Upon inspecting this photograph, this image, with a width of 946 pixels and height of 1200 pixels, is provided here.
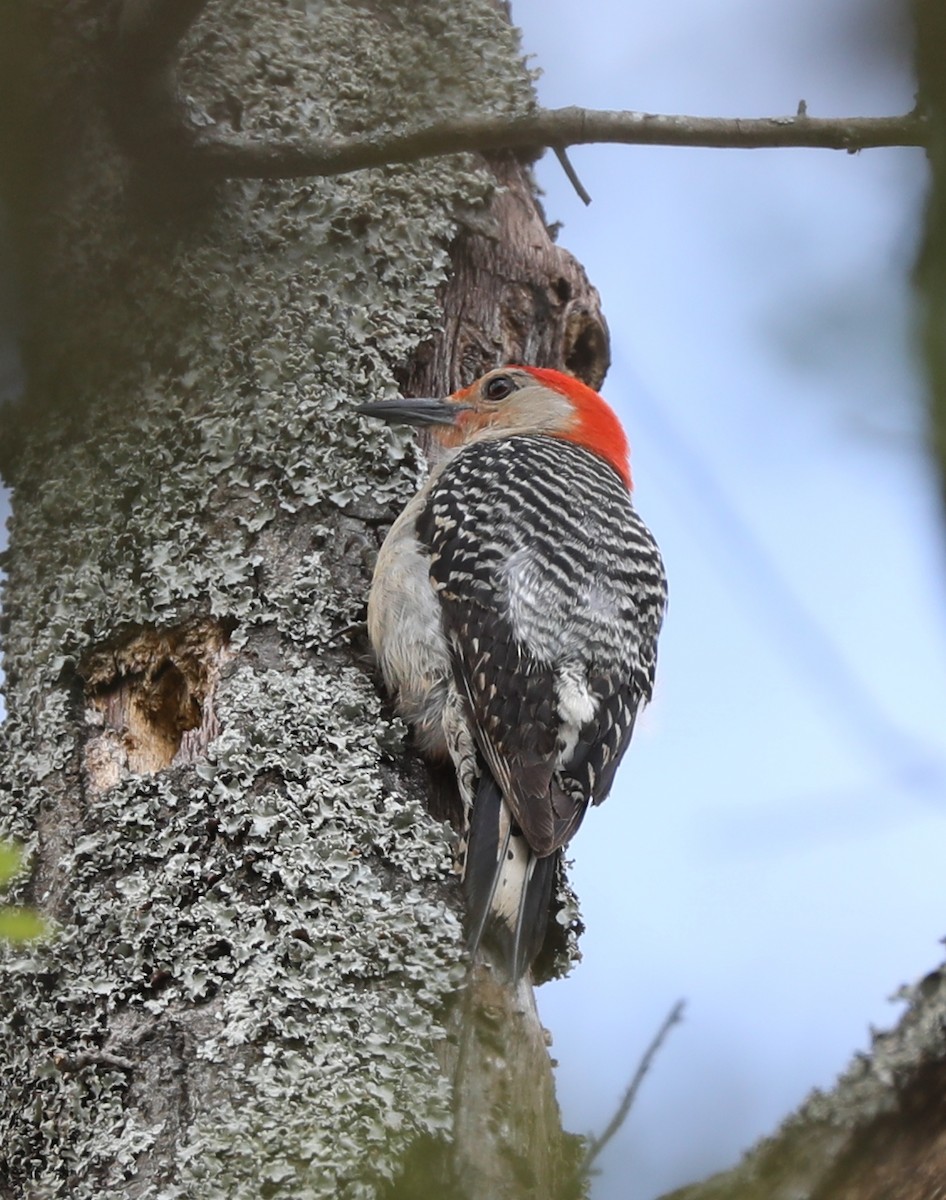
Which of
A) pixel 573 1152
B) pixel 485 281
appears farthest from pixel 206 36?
pixel 573 1152

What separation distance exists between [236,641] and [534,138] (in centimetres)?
137

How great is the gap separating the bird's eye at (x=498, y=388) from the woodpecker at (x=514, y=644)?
0.22m

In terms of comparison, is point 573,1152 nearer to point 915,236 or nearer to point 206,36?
point 915,236

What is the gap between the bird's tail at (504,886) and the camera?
3.03 m

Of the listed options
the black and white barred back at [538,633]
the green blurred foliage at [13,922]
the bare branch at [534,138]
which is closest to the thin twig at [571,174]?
the bare branch at [534,138]

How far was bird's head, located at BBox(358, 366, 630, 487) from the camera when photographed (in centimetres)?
416

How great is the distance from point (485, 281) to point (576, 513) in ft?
2.76

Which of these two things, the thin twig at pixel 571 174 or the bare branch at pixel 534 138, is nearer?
the bare branch at pixel 534 138

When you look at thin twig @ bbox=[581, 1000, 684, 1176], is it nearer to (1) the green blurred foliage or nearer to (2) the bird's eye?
(1) the green blurred foliage

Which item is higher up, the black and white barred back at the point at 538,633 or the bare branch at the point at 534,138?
the bare branch at the point at 534,138

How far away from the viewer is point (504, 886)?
310cm

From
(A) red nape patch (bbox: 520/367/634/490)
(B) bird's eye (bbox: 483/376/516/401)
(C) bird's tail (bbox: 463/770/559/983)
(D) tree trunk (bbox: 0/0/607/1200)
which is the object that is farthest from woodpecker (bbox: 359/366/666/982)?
(A) red nape patch (bbox: 520/367/634/490)

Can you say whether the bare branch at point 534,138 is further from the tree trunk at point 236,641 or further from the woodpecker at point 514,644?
the woodpecker at point 514,644

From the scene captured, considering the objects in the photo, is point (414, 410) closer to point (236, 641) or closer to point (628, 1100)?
point (236, 641)
